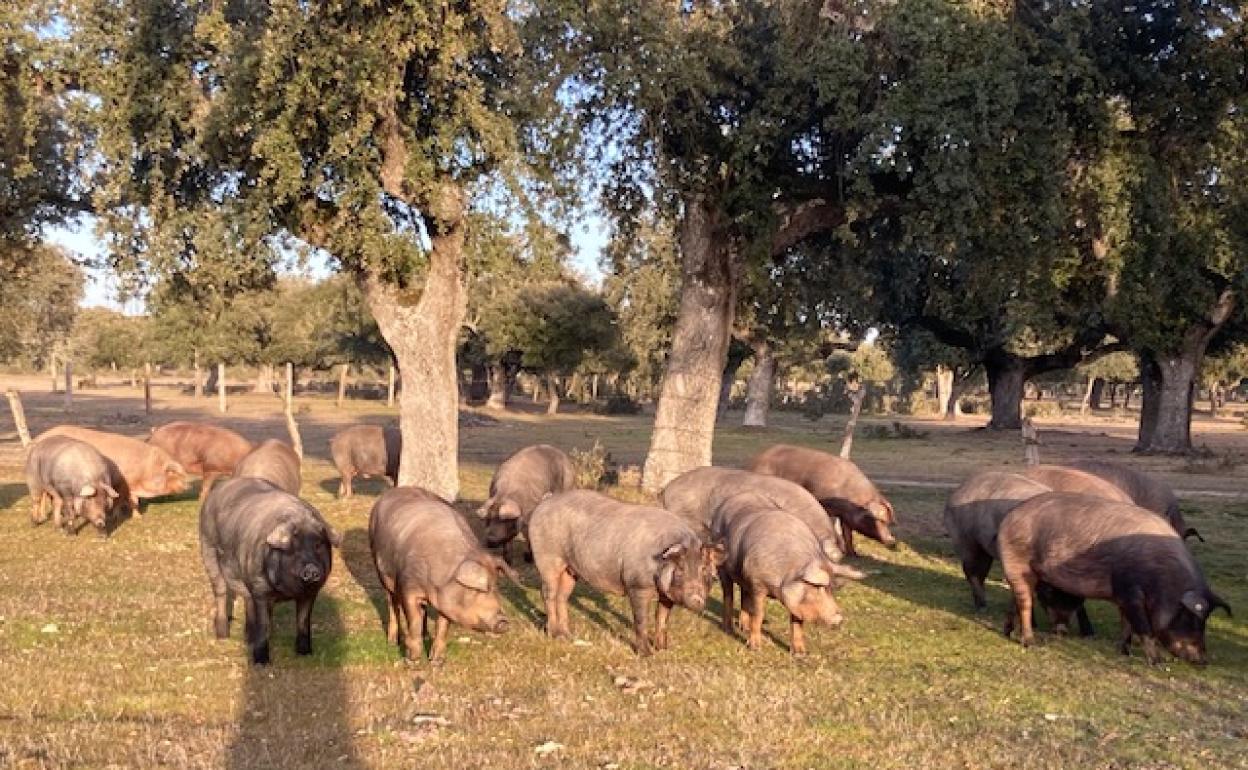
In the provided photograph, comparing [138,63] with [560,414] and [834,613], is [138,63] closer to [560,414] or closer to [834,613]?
[834,613]

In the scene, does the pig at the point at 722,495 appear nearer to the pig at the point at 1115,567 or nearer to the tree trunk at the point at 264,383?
the pig at the point at 1115,567

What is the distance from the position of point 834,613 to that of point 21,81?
16.3 meters

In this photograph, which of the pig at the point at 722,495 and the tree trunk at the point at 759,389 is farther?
the tree trunk at the point at 759,389

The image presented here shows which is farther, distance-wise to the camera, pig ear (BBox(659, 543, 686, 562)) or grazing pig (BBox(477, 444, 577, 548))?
grazing pig (BBox(477, 444, 577, 548))

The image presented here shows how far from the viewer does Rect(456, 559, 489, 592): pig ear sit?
9.84m

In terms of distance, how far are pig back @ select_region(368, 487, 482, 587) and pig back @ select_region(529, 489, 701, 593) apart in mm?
1147

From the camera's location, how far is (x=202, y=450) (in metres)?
22.2

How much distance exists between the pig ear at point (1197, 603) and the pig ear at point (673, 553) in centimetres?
503

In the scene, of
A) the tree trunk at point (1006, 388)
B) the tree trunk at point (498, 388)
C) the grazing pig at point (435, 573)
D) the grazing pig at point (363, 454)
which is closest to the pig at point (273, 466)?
the grazing pig at point (363, 454)

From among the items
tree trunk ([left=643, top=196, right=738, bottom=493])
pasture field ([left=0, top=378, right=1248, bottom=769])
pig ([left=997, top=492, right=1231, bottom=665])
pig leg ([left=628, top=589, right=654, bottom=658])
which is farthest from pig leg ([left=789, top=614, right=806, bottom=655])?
tree trunk ([left=643, top=196, right=738, bottom=493])

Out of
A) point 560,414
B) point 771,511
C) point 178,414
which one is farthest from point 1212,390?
point 771,511

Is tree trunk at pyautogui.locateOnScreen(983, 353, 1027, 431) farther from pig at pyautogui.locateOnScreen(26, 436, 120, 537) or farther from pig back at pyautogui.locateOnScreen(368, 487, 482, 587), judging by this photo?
pig back at pyautogui.locateOnScreen(368, 487, 482, 587)

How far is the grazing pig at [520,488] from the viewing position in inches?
575

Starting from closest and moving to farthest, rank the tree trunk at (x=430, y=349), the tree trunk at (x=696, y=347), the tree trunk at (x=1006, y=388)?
1. the tree trunk at (x=430, y=349)
2. the tree trunk at (x=696, y=347)
3. the tree trunk at (x=1006, y=388)
